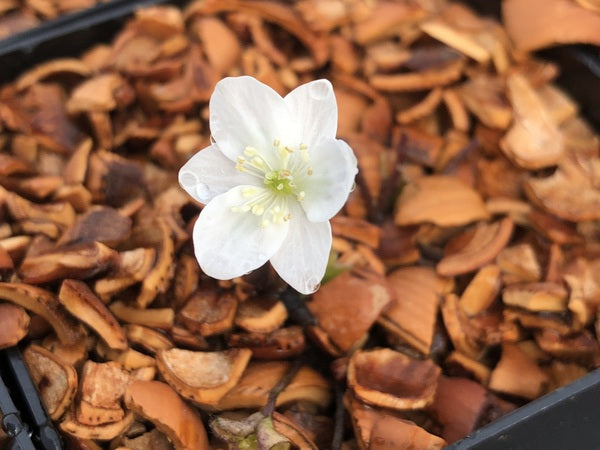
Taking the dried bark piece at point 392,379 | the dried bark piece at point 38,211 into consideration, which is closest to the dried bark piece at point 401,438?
the dried bark piece at point 392,379

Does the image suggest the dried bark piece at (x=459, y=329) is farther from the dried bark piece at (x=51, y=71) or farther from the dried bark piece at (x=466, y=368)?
the dried bark piece at (x=51, y=71)

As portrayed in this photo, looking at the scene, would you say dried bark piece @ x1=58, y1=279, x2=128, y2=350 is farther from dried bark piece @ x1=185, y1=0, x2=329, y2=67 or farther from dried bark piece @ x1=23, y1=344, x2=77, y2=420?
dried bark piece @ x1=185, y1=0, x2=329, y2=67

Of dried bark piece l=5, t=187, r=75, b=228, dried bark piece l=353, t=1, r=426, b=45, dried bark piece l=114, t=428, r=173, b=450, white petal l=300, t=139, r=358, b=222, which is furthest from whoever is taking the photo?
dried bark piece l=353, t=1, r=426, b=45

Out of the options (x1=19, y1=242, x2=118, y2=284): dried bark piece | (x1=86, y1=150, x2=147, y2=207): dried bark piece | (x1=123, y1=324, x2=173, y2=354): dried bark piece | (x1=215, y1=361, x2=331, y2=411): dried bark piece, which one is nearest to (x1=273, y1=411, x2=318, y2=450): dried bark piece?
(x1=215, y1=361, x2=331, y2=411): dried bark piece

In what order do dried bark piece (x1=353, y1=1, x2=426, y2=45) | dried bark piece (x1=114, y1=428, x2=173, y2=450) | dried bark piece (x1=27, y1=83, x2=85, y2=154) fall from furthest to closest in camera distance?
dried bark piece (x1=353, y1=1, x2=426, y2=45)
dried bark piece (x1=27, y1=83, x2=85, y2=154)
dried bark piece (x1=114, y1=428, x2=173, y2=450)

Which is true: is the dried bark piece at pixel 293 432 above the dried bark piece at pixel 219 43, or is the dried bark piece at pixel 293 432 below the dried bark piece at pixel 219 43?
below

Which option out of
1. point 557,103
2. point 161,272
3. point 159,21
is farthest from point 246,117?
point 557,103

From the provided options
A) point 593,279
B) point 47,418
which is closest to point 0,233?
point 47,418
